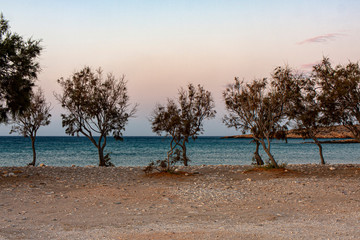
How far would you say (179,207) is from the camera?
36.4 feet

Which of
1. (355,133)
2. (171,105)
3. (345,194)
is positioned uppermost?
(171,105)

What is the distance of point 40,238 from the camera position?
24.9 feet

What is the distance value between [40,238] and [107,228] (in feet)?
4.90

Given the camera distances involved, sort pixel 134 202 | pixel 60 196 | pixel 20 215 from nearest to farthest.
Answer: pixel 20 215 < pixel 134 202 < pixel 60 196

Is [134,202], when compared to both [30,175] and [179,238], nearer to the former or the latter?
[179,238]

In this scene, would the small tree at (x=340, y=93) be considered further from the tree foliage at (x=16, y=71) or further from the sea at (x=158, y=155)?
the tree foliage at (x=16, y=71)

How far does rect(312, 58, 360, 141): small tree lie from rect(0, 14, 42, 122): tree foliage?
16244 mm

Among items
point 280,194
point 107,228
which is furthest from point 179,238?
point 280,194

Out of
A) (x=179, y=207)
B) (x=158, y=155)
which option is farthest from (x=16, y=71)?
(x=158, y=155)

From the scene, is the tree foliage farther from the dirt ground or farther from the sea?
the sea

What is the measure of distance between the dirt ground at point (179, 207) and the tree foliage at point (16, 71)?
3.62m

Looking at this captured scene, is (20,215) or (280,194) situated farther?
(280,194)

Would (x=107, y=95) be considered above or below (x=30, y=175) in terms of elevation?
above

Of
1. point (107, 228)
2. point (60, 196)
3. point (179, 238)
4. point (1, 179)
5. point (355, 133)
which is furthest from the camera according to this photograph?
point (355, 133)
